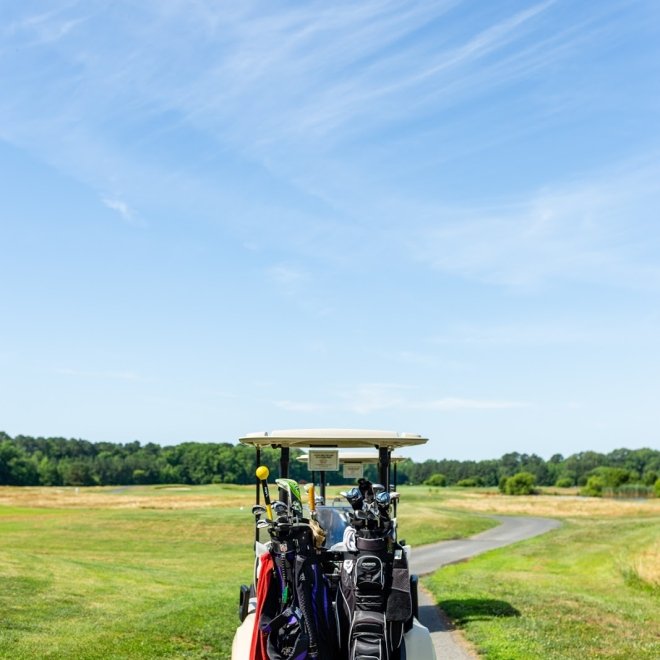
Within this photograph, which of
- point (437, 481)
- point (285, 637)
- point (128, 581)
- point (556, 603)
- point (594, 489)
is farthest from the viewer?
point (437, 481)

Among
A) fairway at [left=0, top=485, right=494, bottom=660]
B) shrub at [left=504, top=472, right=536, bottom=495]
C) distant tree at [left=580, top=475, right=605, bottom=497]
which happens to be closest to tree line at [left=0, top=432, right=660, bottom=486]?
distant tree at [left=580, top=475, right=605, bottom=497]

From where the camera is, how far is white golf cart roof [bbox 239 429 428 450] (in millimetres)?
11852

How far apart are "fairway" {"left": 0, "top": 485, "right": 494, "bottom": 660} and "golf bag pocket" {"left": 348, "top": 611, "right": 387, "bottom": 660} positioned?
6.20 metres

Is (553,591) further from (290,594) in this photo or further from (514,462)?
(514,462)

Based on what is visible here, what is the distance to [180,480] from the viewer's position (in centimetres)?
12619

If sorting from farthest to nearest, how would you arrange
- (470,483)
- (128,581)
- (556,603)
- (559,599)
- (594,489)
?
(470,483) < (594,489) < (128,581) < (559,599) < (556,603)

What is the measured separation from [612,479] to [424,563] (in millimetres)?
87223

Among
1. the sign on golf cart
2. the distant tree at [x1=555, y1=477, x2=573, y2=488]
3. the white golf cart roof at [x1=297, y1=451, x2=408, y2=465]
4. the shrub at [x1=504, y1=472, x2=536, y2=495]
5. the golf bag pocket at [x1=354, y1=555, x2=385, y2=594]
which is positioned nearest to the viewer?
the golf bag pocket at [x1=354, y1=555, x2=385, y2=594]

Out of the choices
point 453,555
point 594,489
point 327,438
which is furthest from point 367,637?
point 594,489

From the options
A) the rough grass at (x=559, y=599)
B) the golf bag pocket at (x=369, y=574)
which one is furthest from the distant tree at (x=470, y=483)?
the golf bag pocket at (x=369, y=574)

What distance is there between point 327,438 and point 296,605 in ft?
19.9

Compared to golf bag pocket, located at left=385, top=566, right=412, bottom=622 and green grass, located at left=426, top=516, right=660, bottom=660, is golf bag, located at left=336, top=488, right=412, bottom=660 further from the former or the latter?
green grass, located at left=426, top=516, right=660, bottom=660

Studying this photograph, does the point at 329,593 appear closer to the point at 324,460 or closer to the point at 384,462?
the point at 384,462

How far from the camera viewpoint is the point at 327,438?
12.2m
